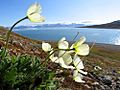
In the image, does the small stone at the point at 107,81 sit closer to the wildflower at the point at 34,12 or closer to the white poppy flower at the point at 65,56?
the white poppy flower at the point at 65,56

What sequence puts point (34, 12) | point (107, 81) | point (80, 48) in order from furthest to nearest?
1. point (107, 81)
2. point (80, 48)
3. point (34, 12)

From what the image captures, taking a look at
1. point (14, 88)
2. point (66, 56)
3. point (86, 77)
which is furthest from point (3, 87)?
point (86, 77)

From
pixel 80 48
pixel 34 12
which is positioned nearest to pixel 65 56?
pixel 80 48

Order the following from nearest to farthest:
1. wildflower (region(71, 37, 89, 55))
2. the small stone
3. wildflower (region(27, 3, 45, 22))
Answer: wildflower (region(27, 3, 45, 22)), wildflower (region(71, 37, 89, 55)), the small stone

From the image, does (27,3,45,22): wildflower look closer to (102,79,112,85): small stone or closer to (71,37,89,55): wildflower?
(71,37,89,55): wildflower

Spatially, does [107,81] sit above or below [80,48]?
below

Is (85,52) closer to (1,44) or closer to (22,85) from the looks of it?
(22,85)

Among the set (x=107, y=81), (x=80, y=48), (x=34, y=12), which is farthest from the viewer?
(x=107, y=81)

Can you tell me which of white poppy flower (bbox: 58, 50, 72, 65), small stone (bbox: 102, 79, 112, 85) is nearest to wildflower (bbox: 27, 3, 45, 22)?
white poppy flower (bbox: 58, 50, 72, 65)

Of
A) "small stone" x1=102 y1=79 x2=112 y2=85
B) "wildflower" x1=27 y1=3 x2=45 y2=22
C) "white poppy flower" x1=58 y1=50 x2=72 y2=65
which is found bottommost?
"small stone" x1=102 y1=79 x2=112 y2=85

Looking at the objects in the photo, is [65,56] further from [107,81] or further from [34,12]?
[107,81]

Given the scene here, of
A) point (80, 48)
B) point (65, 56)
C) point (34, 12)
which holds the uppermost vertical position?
point (34, 12)

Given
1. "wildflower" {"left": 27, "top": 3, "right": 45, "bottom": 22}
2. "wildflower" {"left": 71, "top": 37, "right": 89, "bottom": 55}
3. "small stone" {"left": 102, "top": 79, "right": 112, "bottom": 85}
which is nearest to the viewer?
"wildflower" {"left": 27, "top": 3, "right": 45, "bottom": 22}

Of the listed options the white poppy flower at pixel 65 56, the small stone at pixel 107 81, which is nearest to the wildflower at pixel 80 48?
the white poppy flower at pixel 65 56
